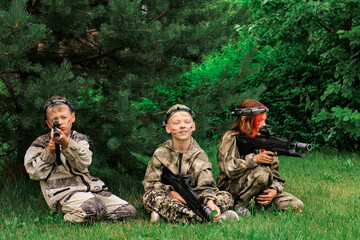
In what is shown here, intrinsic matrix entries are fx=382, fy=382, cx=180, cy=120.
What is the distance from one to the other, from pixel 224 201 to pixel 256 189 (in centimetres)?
45

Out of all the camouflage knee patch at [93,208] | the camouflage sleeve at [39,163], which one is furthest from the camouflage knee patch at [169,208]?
the camouflage sleeve at [39,163]

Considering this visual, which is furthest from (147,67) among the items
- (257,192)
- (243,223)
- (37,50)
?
(243,223)

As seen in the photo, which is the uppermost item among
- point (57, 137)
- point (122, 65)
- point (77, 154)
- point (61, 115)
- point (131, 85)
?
point (122, 65)

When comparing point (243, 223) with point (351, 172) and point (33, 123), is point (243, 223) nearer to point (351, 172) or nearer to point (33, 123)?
point (33, 123)

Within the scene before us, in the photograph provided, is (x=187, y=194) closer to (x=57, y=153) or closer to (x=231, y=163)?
(x=231, y=163)

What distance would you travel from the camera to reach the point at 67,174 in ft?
12.1

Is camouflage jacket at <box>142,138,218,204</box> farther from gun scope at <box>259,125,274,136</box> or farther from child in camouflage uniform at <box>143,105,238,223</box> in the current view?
gun scope at <box>259,125,274,136</box>

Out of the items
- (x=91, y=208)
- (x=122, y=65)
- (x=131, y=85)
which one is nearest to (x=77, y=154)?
(x=91, y=208)

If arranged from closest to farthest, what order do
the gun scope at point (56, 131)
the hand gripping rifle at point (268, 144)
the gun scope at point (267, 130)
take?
1. the gun scope at point (56, 131)
2. the hand gripping rifle at point (268, 144)
3. the gun scope at point (267, 130)

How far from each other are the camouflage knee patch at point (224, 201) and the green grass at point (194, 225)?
0.69 ft

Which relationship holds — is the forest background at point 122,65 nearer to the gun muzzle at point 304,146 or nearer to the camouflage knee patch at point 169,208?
the camouflage knee patch at point 169,208

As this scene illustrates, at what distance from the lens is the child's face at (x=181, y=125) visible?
12.4 ft

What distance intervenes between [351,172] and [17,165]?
4819 mm

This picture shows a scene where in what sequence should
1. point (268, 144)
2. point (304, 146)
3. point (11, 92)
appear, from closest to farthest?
point (304, 146) → point (268, 144) → point (11, 92)
